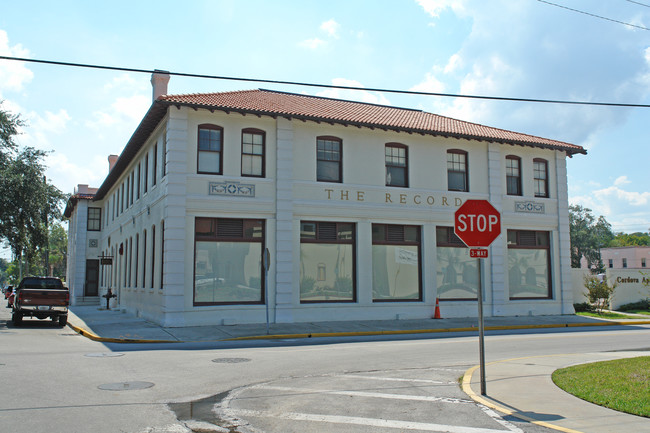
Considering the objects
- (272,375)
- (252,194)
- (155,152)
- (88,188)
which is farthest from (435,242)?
(88,188)

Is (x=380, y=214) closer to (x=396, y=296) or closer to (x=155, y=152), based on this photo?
(x=396, y=296)

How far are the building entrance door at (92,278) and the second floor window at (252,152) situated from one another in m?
28.0

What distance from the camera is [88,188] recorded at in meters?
52.5

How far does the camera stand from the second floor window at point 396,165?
23969 mm

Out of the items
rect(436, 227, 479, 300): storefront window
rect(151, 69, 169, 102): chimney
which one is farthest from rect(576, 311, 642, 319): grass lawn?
rect(151, 69, 169, 102): chimney

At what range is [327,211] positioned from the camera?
22312 mm

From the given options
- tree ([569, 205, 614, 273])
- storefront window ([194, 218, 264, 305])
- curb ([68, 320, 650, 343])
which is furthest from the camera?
tree ([569, 205, 614, 273])

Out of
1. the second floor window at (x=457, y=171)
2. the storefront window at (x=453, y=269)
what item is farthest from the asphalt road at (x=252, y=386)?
the second floor window at (x=457, y=171)

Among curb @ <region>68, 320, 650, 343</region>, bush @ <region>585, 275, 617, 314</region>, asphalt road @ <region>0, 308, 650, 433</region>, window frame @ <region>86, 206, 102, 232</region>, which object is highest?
window frame @ <region>86, 206, 102, 232</region>

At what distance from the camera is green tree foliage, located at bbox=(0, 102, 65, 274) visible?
25375mm

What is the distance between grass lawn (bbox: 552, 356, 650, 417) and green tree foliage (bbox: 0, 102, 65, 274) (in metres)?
23.7

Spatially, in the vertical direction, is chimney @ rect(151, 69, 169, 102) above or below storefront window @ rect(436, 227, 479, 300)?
above

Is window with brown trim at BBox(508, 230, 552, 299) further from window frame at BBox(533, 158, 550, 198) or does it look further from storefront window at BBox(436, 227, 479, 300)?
storefront window at BBox(436, 227, 479, 300)

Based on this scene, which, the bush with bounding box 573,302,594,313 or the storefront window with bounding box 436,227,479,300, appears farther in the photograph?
the bush with bounding box 573,302,594,313
